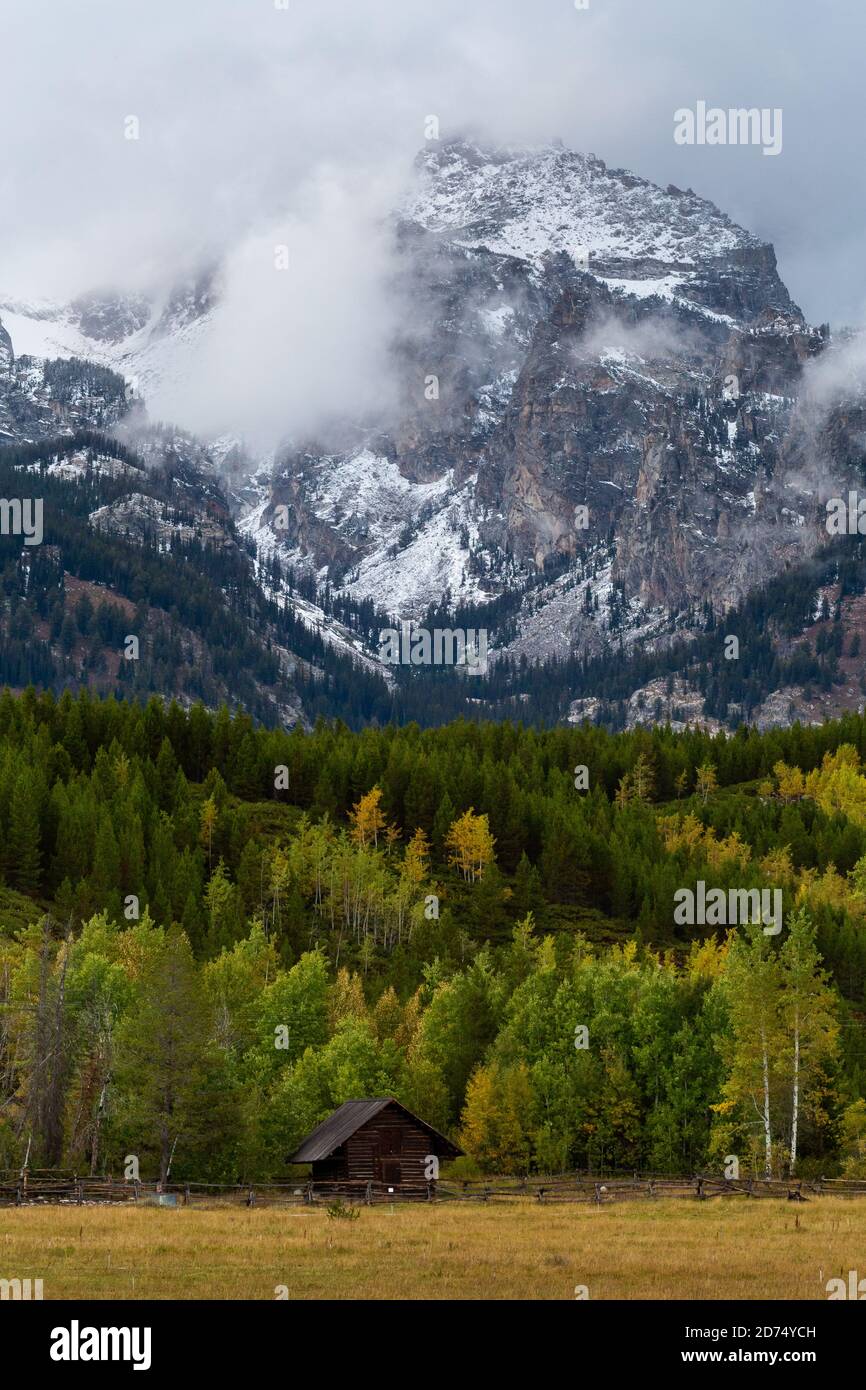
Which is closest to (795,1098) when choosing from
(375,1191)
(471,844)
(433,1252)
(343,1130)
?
(375,1191)

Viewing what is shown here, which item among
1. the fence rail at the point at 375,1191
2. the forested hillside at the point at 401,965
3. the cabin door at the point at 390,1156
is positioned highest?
the forested hillside at the point at 401,965

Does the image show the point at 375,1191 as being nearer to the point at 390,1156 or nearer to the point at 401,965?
the point at 390,1156

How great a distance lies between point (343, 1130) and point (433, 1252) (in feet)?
97.3

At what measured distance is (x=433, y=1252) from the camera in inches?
1866

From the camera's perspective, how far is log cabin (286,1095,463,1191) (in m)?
75.4

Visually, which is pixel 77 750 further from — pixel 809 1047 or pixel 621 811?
pixel 809 1047

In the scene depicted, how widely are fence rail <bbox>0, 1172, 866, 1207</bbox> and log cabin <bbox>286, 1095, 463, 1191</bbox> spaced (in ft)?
2.48

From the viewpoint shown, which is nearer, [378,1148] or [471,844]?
[378,1148]

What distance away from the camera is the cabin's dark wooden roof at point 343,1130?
75.7m

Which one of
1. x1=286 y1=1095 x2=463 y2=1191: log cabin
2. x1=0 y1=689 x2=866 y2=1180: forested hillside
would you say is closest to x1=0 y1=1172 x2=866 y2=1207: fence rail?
x1=286 y1=1095 x2=463 y2=1191: log cabin

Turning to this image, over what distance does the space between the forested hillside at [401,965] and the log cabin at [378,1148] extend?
10.2 ft

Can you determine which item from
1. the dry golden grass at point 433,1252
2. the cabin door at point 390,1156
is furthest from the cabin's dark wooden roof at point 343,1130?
the dry golden grass at point 433,1252

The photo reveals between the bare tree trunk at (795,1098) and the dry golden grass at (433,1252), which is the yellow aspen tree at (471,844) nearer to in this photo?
the bare tree trunk at (795,1098)

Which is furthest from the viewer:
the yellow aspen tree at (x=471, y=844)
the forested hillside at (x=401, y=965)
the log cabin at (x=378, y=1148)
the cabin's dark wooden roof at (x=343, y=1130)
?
the yellow aspen tree at (x=471, y=844)
